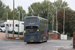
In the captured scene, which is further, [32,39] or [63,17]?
[63,17]

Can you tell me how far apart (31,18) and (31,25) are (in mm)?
915

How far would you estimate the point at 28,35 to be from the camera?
85.6 ft

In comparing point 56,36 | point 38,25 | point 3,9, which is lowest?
point 56,36

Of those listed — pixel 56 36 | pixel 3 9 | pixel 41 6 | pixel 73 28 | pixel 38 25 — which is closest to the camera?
pixel 38 25

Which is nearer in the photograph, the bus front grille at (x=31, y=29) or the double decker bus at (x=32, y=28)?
the double decker bus at (x=32, y=28)

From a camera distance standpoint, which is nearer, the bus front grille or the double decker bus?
the double decker bus

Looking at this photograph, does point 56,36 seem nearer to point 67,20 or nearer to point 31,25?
point 67,20

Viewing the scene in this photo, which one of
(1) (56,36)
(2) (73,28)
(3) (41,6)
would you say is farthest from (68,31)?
(3) (41,6)

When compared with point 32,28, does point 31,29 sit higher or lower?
lower

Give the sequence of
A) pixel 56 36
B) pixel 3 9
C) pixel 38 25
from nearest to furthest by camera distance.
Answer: pixel 38 25 < pixel 56 36 < pixel 3 9

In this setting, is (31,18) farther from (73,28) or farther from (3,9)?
(3,9)

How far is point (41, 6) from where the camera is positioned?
102m

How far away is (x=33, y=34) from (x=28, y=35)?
0.67 m

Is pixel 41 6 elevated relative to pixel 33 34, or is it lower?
elevated
